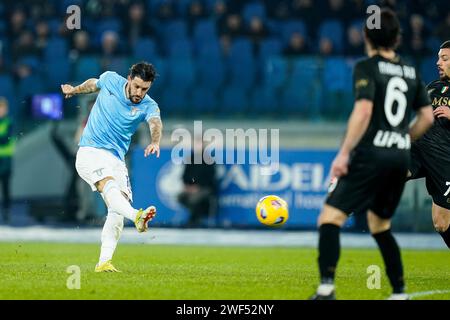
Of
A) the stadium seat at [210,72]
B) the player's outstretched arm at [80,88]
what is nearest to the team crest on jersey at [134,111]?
the player's outstretched arm at [80,88]

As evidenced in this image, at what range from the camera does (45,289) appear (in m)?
9.03

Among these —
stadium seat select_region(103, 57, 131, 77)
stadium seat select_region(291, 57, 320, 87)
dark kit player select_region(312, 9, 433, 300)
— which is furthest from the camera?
stadium seat select_region(103, 57, 131, 77)

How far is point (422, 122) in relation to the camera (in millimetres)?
8250

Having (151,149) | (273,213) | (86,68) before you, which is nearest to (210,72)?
(86,68)

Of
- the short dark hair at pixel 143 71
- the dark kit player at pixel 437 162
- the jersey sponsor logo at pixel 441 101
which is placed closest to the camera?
the short dark hair at pixel 143 71

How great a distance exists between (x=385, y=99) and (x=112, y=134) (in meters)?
3.97

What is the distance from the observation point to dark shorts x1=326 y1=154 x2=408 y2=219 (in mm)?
7875

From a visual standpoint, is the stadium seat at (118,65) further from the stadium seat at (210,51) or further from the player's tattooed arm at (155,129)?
the player's tattooed arm at (155,129)

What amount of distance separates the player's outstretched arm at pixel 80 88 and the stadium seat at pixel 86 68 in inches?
364

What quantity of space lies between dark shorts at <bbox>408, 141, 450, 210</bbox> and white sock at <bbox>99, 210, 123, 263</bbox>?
3429 millimetres

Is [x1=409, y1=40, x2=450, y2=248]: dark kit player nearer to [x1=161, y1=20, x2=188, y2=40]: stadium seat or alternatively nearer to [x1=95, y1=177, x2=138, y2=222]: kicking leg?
[x1=95, y1=177, x2=138, y2=222]: kicking leg

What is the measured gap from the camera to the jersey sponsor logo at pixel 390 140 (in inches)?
309

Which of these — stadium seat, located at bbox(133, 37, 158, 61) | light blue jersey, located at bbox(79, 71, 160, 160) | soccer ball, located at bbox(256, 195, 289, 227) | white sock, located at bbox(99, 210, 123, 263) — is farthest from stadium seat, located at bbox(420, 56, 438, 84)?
white sock, located at bbox(99, 210, 123, 263)

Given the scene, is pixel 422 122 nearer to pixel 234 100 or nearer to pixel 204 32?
pixel 234 100
